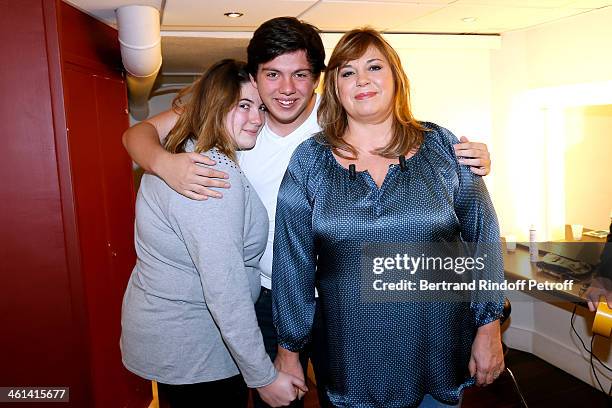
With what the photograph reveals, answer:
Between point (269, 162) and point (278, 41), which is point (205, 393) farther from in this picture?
point (278, 41)

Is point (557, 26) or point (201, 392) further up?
point (557, 26)

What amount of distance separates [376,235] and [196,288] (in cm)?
51

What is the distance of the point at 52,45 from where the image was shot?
7.56 ft

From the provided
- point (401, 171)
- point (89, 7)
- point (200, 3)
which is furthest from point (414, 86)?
point (401, 171)

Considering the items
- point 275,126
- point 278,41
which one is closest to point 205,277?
point 275,126

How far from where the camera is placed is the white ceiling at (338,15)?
2.67 m

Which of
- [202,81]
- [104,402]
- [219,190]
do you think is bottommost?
[104,402]

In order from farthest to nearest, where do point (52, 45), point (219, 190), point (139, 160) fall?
point (52, 45) < point (139, 160) < point (219, 190)

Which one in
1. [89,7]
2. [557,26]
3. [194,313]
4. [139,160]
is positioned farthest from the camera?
[557,26]

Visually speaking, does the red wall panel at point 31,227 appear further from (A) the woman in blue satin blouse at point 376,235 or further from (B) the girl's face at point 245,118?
(A) the woman in blue satin blouse at point 376,235

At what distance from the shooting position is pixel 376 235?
4.53ft

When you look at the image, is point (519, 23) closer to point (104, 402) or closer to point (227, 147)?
point (227, 147)

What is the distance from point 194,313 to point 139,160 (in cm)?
52

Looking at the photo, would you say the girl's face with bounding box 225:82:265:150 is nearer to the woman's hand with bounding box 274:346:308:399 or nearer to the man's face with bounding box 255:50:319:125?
the man's face with bounding box 255:50:319:125
